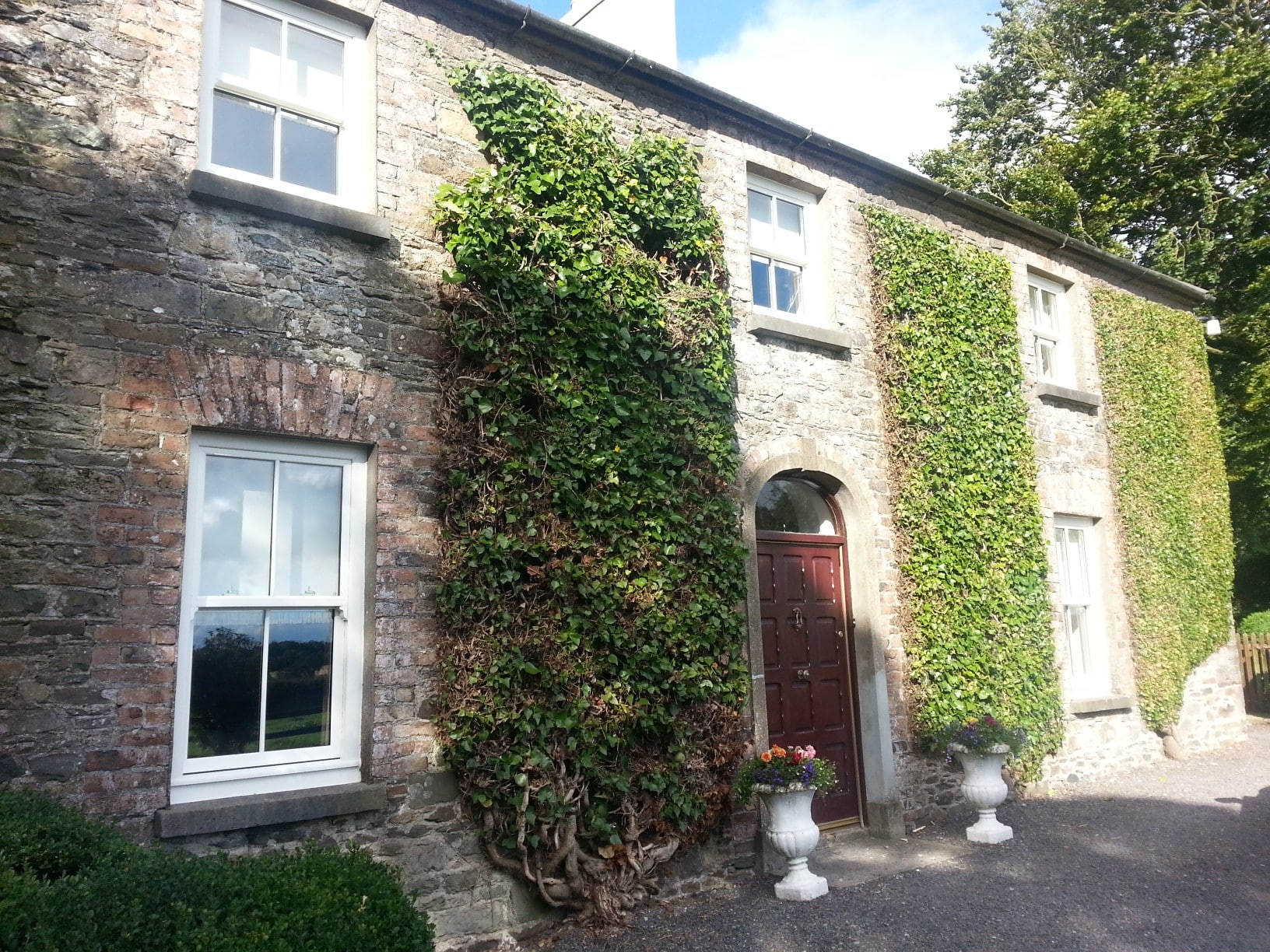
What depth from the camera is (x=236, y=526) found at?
537 centimetres

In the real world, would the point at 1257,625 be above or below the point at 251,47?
below

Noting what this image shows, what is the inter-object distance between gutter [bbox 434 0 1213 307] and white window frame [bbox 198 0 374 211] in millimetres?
824

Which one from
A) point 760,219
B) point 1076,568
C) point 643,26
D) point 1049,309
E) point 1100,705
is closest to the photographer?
point 760,219

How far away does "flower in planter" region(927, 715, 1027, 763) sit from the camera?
816 cm

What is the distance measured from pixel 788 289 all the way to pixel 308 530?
516 centimetres

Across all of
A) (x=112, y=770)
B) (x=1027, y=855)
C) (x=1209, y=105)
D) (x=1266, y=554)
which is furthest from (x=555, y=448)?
(x=1266, y=554)

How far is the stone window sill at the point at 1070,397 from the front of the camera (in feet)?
35.0

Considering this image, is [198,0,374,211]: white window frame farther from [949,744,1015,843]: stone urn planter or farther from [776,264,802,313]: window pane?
[949,744,1015,843]: stone urn planter

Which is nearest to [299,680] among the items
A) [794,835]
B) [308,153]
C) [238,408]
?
[238,408]

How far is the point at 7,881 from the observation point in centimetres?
298

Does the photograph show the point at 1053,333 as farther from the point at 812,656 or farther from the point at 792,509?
the point at 812,656

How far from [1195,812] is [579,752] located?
6.37 meters

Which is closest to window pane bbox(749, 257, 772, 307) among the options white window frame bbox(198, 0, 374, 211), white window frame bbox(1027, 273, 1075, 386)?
white window frame bbox(198, 0, 374, 211)

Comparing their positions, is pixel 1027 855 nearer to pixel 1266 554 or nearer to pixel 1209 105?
pixel 1209 105
